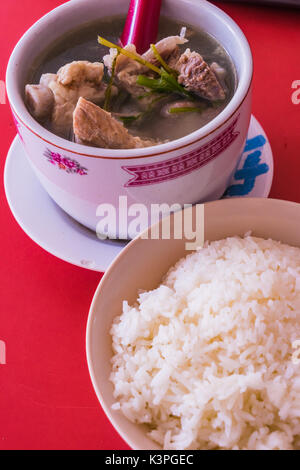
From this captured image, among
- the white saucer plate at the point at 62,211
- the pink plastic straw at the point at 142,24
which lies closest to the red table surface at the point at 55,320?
the white saucer plate at the point at 62,211

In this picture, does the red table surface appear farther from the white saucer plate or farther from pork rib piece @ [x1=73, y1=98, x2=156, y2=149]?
pork rib piece @ [x1=73, y1=98, x2=156, y2=149]

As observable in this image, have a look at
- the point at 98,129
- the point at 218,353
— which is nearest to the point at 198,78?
the point at 98,129

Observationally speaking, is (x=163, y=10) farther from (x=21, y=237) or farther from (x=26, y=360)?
(x=26, y=360)

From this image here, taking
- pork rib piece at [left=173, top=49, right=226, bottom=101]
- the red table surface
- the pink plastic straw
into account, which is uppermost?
the pink plastic straw

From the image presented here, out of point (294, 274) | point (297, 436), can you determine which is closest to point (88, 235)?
point (294, 274)

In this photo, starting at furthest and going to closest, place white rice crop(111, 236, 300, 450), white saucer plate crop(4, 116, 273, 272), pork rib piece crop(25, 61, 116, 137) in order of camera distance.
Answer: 1. white saucer plate crop(4, 116, 273, 272)
2. pork rib piece crop(25, 61, 116, 137)
3. white rice crop(111, 236, 300, 450)

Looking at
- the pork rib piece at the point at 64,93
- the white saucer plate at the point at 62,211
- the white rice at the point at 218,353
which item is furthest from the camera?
the white saucer plate at the point at 62,211

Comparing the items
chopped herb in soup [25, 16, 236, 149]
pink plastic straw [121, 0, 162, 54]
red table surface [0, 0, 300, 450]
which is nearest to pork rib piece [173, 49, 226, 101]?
chopped herb in soup [25, 16, 236, 149]

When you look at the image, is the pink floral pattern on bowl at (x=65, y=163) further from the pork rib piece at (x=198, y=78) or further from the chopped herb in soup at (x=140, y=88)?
the pork rib piece at (x=198, y=78)
